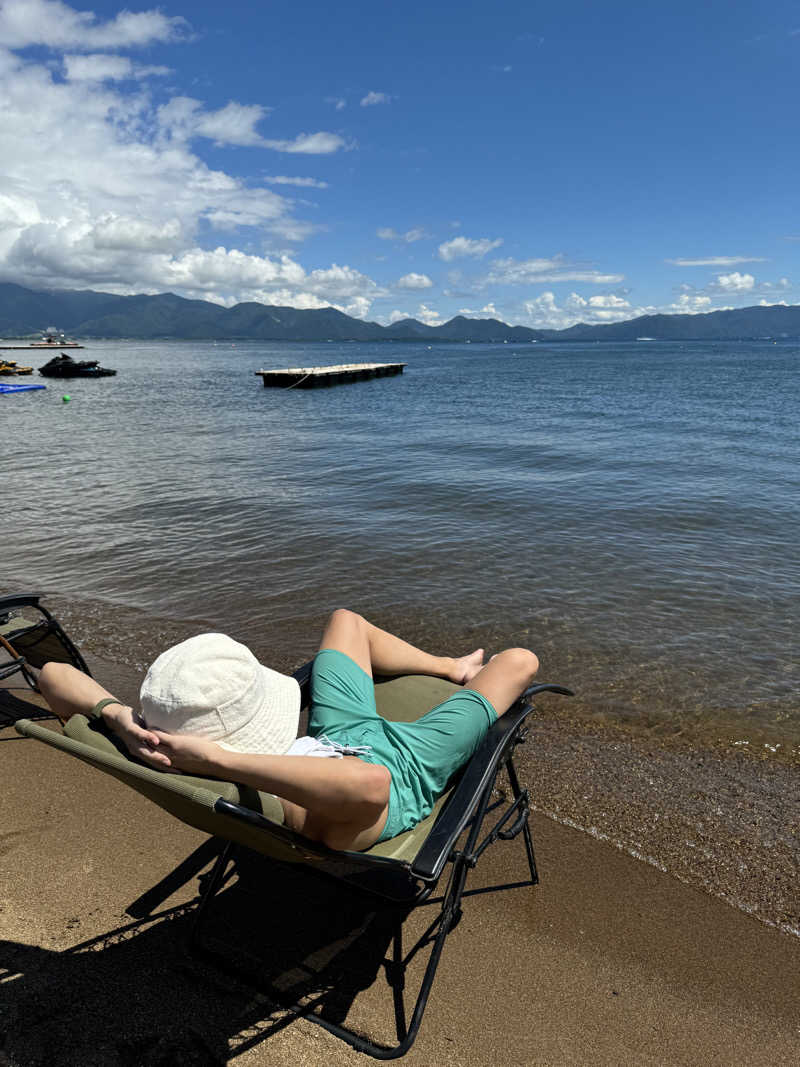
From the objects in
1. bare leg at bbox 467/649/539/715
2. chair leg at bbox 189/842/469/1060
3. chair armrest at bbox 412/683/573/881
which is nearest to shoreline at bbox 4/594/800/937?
bare leg at bbox 467/649/539/715

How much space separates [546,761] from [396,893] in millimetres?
2081

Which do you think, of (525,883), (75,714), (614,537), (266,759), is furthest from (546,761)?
(614,537)

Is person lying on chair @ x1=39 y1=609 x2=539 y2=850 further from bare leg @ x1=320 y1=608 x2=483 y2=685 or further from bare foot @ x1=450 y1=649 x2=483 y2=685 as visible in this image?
bare foot @ x1=450 y1=649 x2=483 y2=685

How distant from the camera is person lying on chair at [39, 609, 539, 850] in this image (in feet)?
6.53

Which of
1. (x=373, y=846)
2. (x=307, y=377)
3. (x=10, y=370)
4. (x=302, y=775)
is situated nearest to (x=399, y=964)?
(x=373, y=846)

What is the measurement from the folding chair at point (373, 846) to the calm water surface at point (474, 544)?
2.76 metres

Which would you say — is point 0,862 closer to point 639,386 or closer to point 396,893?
point 396,893

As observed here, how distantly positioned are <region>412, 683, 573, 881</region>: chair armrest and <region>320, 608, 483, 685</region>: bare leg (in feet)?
2.05

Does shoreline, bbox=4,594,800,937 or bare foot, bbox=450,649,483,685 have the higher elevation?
bare foot, bbox=450,649,483,685

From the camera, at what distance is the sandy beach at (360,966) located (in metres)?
2.21

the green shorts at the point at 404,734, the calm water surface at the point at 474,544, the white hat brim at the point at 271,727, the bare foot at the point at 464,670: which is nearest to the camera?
the white hat brim at the point at 271,727

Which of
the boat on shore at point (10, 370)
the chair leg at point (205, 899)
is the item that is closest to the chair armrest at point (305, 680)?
the chair leg at point (205, 899)

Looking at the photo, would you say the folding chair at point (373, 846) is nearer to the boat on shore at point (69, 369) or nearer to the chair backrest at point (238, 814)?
the chair backrest at point (238, 814)

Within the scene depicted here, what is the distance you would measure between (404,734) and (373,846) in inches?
17.7
